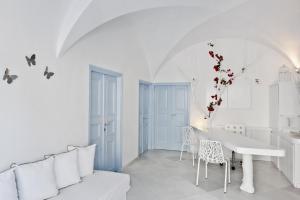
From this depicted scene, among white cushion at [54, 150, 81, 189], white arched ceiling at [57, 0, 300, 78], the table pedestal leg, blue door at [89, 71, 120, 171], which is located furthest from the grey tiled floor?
white arched ceiling at [57, 0, 300, 78]

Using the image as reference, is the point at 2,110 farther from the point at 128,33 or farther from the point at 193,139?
the point at 193,139

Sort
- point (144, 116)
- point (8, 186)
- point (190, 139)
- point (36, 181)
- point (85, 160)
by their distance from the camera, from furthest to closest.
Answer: point (144, 116)
point (190, 139)
point (85, 160)
point (36, 181)
point (8, 186)

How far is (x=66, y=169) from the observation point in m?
2.48

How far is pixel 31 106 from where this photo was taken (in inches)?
93.0

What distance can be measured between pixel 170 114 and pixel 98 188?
4.29 meters

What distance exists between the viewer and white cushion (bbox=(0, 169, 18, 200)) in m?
1.79

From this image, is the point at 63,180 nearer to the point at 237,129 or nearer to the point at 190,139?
the point at 190,139

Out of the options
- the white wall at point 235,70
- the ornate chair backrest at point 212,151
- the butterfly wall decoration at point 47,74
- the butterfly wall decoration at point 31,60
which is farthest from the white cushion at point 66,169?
the white wall at point 235,70

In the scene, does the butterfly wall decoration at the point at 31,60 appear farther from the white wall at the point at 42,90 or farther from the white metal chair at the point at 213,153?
the white metal chair at the point at 213,153

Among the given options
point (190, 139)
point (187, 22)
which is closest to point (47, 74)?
point (187, 22)

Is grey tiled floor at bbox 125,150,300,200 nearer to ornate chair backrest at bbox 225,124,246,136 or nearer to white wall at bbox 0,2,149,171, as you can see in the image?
ornate chair backrest at bbox 225,124,246,136

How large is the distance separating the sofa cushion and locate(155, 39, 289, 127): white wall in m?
3.79

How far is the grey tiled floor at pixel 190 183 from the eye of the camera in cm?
334

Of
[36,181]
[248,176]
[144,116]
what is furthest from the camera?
[144,116]
